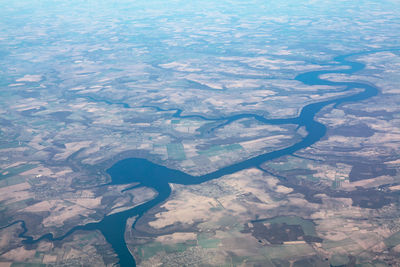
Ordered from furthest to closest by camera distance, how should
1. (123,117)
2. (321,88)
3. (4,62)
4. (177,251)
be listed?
(4,62), (321,88), (123,117), (177,251)

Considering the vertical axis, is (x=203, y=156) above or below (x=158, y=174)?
above

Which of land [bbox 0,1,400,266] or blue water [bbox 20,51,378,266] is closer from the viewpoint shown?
land [bbox 0,1,400,266]

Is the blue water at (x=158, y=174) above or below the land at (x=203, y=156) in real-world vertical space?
below

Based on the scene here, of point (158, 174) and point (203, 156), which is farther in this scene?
point (203, 156)

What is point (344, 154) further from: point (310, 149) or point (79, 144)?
point (79, 144)

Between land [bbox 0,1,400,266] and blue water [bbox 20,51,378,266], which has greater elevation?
land [bbox 0,1,400,266]

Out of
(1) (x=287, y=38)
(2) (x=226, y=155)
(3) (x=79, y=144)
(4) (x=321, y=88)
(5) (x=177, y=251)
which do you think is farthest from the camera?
(1) (x=287, y=38)

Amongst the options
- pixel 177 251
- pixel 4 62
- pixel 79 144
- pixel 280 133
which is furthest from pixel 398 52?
pixel 4 62

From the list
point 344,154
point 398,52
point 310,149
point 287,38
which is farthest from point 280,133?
point 287,38

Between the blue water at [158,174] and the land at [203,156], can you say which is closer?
the land at [203,156]

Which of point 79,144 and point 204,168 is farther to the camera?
point 79,144
